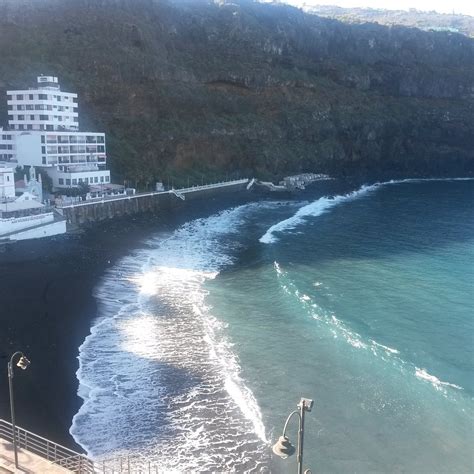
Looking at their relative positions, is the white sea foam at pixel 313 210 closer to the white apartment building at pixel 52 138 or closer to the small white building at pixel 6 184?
the white apartment building at pixel 52 138

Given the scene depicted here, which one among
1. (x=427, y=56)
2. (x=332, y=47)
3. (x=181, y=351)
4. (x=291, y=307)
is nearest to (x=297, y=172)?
(x=332, y=47)

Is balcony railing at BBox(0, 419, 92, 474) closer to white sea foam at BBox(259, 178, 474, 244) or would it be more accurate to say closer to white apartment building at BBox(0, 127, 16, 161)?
white sea foam at BBox(259, 178, 474, 244)

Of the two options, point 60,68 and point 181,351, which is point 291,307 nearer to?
point 181,351

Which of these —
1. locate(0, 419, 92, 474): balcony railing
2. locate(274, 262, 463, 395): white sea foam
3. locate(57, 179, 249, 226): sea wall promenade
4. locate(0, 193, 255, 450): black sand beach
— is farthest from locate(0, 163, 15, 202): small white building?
locate(0, 419, 92, 474): balcony railing

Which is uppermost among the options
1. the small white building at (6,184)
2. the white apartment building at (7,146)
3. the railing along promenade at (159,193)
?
the white apartment building at (7,146)

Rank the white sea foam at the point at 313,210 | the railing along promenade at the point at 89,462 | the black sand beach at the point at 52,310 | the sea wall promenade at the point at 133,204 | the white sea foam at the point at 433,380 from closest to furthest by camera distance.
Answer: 1. the railing along promenade at the point at 89,462
2. the black sand beach at the point at 52,310
3. the white sea foam at the point at 433,380
4. the sea wall promenade at the point at 133,204
5. the white sea foam at the point at 313,210

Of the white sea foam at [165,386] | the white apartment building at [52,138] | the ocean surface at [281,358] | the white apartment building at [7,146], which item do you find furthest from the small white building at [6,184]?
the white sea foam at [165,386]
